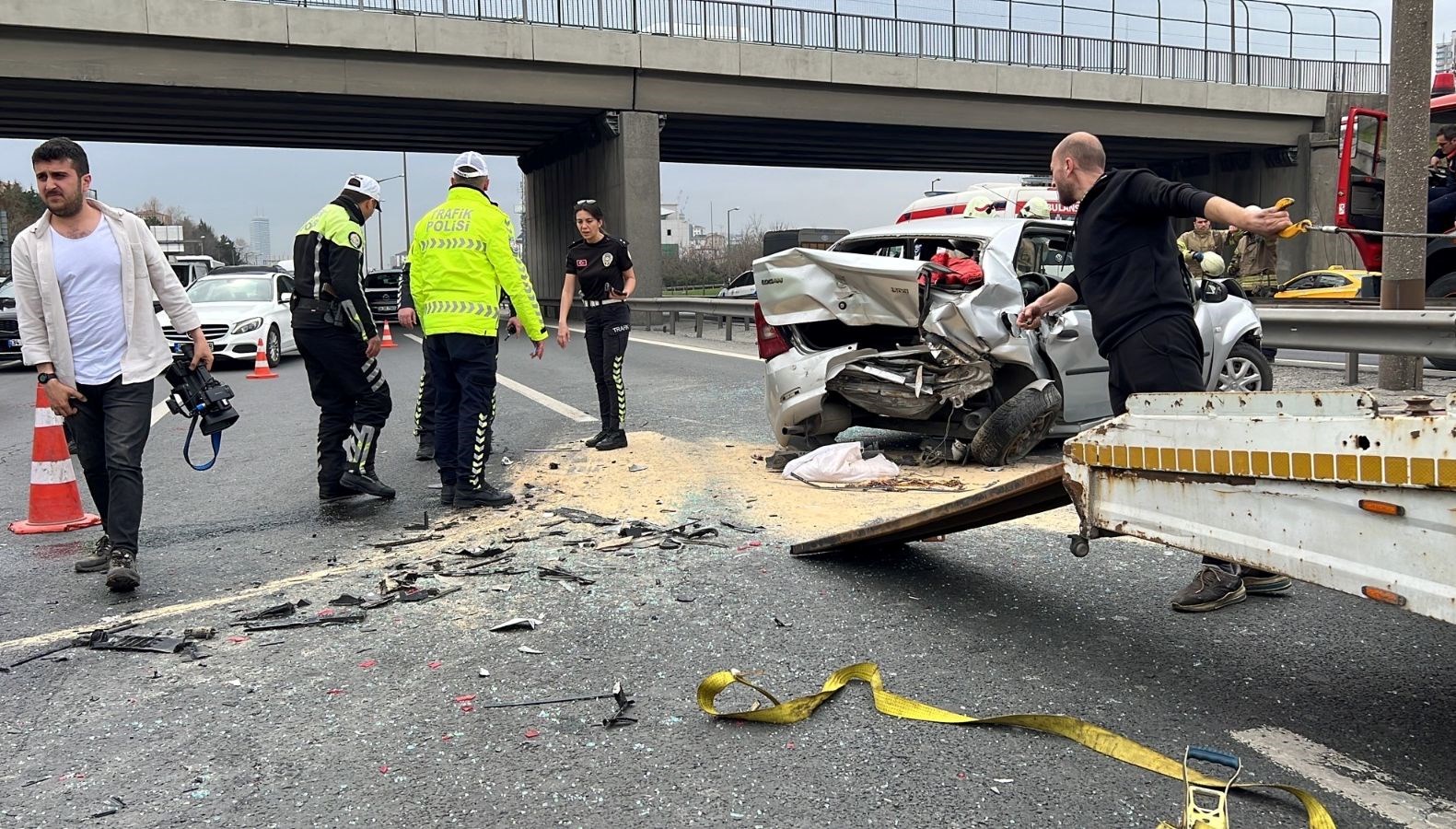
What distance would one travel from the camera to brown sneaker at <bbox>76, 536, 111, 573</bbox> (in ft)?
16.3

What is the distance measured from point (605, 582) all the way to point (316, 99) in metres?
24.8

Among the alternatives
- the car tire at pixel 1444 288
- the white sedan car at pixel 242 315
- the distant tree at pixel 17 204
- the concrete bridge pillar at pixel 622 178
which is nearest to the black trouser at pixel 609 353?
the car tire at pixel 1444 288

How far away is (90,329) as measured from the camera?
482cm

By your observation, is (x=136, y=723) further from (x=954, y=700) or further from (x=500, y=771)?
(x=954, y=700)

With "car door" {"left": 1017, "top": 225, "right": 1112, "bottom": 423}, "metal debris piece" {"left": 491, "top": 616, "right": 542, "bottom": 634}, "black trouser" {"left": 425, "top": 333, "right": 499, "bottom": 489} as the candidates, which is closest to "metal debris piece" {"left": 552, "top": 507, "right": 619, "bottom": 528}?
"black trouser" {"left": 425, "top": 333, "right": 499, "bottom": 489}

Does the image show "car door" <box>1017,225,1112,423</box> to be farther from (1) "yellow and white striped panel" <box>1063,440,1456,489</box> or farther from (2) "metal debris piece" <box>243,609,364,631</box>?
(2) "metal debris piece" <box>243,609,364,631</box>

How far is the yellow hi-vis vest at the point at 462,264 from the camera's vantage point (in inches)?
245

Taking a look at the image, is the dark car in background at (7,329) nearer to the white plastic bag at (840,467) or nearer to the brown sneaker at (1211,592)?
the white plastic bag at (840,467)

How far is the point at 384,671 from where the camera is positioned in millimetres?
3637

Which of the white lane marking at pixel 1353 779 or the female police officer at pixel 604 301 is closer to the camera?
the white lane marking at pixel 1353 779

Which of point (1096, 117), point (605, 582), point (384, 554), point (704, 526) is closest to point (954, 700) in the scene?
point (605, 582)

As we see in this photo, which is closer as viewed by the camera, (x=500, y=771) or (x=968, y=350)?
(x=500, y=771)

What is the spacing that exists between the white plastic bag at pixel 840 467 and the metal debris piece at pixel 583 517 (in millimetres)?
1411

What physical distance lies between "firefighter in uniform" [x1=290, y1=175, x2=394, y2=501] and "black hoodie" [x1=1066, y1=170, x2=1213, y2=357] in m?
4.04
